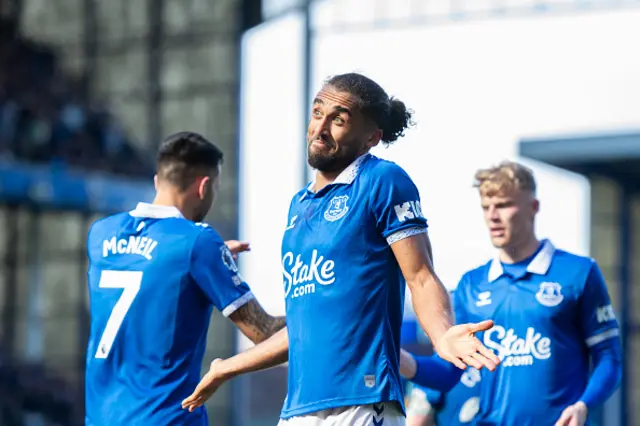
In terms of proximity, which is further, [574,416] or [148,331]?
[574,416]

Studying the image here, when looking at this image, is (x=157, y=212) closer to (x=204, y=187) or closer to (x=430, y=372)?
(x=204, y=187)

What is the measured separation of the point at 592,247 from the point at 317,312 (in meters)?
8.04

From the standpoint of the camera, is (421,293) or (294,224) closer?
(421,293)

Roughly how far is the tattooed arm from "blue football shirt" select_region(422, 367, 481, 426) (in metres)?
1.13

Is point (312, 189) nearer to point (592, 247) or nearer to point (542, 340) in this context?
point (542, 340)

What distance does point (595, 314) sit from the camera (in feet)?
19.5

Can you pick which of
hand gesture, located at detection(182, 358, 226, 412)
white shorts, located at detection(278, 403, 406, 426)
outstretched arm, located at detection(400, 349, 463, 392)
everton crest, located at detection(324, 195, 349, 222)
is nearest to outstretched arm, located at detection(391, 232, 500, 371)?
everton crest, located at detection(324, 195, 349, 222)

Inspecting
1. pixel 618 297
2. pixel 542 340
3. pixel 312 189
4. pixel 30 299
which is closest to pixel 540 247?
pixel 542 340

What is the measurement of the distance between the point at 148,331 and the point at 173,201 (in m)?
0.68

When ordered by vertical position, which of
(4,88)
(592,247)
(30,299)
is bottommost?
(30,299)

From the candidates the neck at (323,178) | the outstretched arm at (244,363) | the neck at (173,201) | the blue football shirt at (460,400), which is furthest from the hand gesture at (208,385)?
the blue football shirt at (460,400)

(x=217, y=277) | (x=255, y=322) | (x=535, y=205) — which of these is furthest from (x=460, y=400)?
(x=217, y=277)

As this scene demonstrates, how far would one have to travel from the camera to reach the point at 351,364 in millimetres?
4266

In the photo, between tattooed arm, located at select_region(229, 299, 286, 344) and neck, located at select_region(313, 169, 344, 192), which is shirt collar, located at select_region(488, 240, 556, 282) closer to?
tattooed arm, located at select_region(229, 299, 286, 344)
